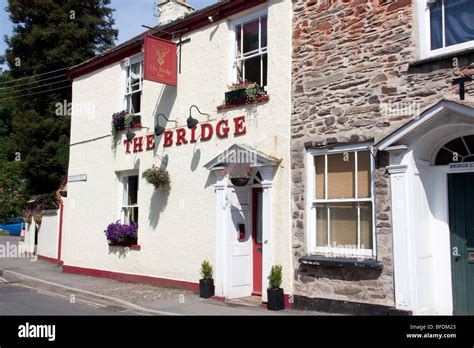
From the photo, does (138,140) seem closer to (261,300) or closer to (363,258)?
(261,300)

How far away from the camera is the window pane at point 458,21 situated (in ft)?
24.4

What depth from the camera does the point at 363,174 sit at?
8406mm

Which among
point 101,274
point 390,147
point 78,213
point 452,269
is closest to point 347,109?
point 390,147

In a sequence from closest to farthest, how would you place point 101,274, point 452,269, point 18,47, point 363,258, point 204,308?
point 452,269
point 363,258
point 204,308
point 101,274
point 18,47

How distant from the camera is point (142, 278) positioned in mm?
12391

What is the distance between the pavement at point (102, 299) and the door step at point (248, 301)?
0.06 ft

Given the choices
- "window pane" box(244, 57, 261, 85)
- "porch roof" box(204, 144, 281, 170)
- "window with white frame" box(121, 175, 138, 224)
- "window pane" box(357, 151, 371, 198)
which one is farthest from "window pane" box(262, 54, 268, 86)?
"window with white frame" box(121, 175, 138, 224)

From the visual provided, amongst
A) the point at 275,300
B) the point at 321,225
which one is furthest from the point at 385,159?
the point at 275,300

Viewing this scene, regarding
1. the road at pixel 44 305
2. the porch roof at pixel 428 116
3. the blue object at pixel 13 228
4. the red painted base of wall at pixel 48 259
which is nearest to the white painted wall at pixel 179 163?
the road at pixel 44 305

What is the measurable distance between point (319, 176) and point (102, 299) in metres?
5.27

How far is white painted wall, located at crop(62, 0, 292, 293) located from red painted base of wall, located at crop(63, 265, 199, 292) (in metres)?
0.14

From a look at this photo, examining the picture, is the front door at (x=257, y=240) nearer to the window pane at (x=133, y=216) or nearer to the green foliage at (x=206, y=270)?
the green foliage at (x=206, y=270)

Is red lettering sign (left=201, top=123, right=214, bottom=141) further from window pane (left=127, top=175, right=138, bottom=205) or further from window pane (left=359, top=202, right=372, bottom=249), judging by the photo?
window pane (left=359, top=202, right=372, bottom=249)

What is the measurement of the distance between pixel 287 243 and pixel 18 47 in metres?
26.3
